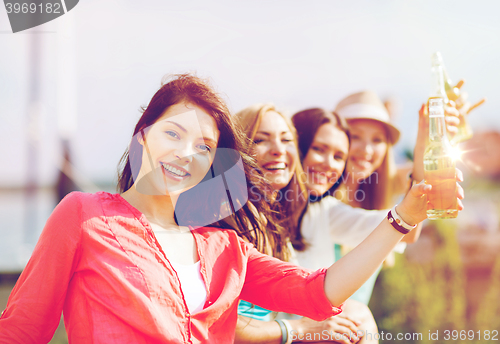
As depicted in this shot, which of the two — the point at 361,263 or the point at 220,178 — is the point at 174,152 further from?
the point at 361,263

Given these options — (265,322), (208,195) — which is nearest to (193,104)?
(208,195)

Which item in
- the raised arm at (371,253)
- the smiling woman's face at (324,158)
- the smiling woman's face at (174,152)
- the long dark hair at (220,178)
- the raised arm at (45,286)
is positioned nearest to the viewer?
the raised arm at (45,286)

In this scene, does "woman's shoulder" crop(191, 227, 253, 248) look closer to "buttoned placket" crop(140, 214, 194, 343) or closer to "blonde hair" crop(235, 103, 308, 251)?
"buttoned placket" crop(140, 214, 194, 343)

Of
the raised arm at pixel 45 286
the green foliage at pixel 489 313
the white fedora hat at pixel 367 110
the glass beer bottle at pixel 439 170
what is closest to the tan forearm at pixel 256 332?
the raised arm at pixel 45 286

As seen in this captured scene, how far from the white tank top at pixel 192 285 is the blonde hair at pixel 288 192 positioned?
90cm

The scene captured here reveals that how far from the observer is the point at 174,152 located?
158cm

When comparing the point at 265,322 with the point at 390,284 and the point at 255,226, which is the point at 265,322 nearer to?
the point at 255,226

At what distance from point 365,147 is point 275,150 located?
4.01ft

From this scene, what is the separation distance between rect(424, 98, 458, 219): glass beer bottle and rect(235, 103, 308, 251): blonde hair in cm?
96

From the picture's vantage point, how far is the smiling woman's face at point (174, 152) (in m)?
1.59

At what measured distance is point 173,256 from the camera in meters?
1.60

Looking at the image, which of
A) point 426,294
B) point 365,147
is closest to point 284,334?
point 365,147

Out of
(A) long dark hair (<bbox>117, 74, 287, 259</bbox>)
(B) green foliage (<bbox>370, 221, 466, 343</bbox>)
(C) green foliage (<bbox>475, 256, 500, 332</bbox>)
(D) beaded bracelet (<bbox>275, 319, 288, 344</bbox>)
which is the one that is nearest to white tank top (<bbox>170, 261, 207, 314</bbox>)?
(A) long dark hair (<bbox>117, 74, 287, 259</bbox>)

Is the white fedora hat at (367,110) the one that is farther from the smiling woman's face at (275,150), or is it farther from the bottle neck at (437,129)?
the bottle neck at (437,129)
